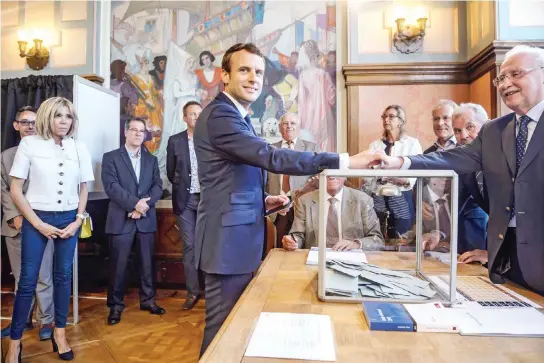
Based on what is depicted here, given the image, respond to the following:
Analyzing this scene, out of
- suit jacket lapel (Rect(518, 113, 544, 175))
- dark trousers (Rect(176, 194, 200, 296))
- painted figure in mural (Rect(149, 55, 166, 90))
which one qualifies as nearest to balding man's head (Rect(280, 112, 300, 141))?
dark trousers (Rect(176, 194, 200, 296))

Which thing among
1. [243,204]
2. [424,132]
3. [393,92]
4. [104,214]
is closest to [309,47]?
[393,92]

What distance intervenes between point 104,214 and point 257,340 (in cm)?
386

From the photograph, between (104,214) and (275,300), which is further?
(104,214)

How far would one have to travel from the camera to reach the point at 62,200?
2625mm

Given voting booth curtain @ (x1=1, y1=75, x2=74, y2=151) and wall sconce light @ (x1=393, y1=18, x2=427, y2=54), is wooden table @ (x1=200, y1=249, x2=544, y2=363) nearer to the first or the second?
wall sconce light @ (x1=393, y1=18, x2=427, y2=54)

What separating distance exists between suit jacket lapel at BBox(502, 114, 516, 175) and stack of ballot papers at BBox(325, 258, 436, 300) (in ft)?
1.91

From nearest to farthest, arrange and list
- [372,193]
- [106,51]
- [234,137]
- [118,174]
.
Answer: [372,193], [234,137], [118,174], [106,51]

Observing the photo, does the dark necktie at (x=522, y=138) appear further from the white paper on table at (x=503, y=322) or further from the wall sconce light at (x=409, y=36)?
Result: the wall sconce light at (x=409, y=36)

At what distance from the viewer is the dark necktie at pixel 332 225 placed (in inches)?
47.1

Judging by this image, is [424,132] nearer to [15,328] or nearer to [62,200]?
[62,200]

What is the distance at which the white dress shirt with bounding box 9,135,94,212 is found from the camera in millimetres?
2533

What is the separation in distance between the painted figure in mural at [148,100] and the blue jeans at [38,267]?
1.90 m

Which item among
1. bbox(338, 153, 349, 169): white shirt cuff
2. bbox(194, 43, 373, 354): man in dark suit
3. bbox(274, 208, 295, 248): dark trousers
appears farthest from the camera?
bbox(274, 208, 295, 248): dark trousers

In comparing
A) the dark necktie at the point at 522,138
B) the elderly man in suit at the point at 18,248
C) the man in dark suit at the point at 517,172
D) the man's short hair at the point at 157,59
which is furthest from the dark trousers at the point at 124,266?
the dark necktie at the point at 522,138
